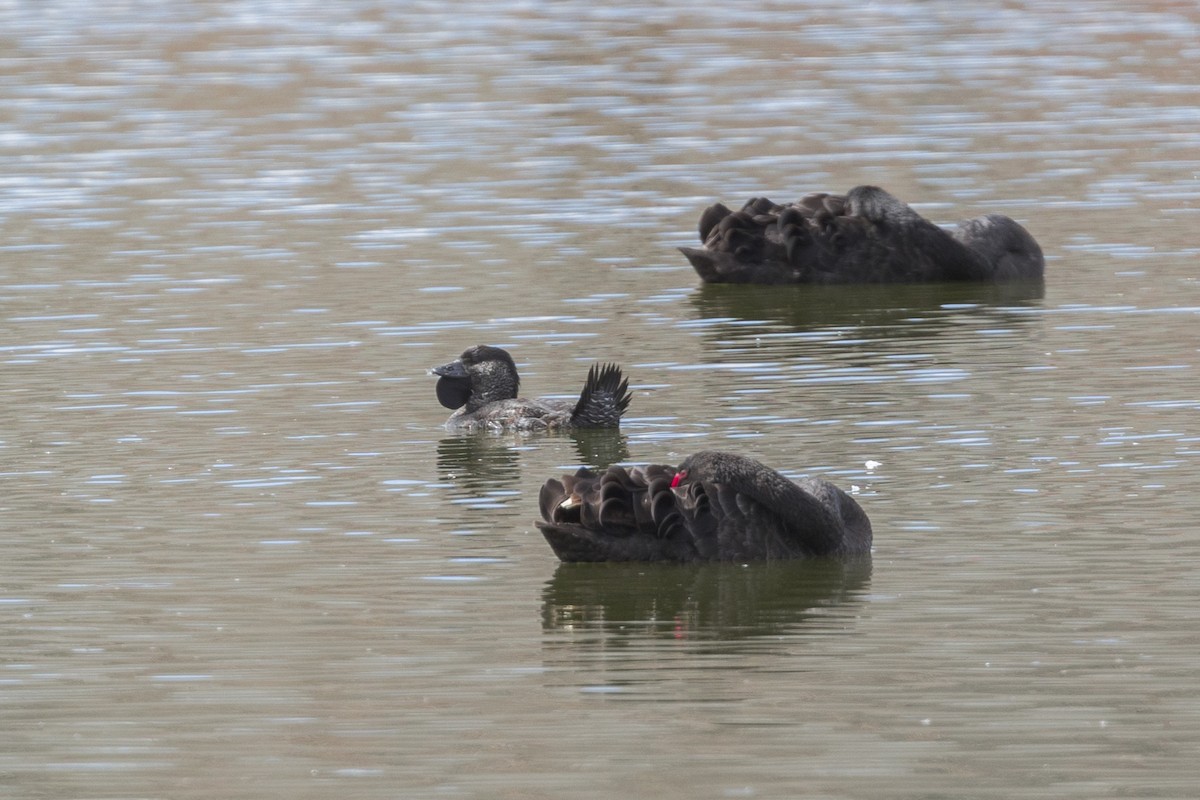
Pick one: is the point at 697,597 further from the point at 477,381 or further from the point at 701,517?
the point at 477,381

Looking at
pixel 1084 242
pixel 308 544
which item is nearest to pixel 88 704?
pixel 308 544

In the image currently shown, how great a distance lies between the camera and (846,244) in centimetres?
2328

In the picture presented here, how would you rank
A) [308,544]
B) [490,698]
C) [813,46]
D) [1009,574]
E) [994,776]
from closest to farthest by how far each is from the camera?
[994,776] < [490,698] < [1009,574] < [308,544] < [813,46]

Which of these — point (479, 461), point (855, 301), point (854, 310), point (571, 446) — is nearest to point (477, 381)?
point (571, 446)

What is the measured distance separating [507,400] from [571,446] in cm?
104

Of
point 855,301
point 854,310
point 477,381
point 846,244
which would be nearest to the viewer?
point 477,381

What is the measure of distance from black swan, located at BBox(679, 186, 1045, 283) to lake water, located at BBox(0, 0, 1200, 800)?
0.33 meters

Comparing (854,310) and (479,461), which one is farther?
(854,310)

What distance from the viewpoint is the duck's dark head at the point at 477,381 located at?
56.7ft

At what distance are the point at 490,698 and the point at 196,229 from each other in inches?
642

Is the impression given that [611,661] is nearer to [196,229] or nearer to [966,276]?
[966,276]

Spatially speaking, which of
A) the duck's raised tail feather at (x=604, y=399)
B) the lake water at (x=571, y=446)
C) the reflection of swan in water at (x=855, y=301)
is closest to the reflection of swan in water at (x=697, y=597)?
the lake water at (x=571, y=446)

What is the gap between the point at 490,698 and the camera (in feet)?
33.2

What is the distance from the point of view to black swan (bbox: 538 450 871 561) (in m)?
12.3
